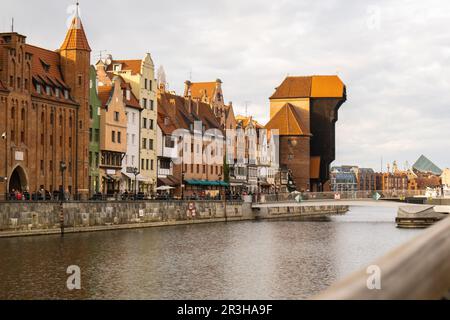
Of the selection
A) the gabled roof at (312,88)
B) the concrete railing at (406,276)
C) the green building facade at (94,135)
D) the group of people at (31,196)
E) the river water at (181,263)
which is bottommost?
the river water at (181,263)

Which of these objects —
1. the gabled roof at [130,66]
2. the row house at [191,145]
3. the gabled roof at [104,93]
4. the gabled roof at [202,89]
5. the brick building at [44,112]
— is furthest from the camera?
the gabled roof at [202,89]

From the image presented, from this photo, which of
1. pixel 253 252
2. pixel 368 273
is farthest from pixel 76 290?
pixel 368 273

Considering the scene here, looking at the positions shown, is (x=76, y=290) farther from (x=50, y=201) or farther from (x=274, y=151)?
(x=274, y=151)

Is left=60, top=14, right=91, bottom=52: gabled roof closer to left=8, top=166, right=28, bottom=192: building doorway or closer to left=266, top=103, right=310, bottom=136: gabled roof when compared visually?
left=8, top=166, right=28, bottom=192: building doorway

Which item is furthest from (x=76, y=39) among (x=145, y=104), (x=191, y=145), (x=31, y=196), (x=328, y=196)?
(x=328, y=196)

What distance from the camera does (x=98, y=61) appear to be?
3617 inches

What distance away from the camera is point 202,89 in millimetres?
127000

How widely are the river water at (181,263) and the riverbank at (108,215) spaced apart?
1793 mm

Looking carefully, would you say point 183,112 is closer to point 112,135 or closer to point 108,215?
point 112,135

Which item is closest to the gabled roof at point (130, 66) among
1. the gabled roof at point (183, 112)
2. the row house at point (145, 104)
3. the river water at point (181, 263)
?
the row house at point (145, 104)

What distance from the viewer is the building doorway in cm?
6412

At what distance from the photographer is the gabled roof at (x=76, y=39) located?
2862 inches

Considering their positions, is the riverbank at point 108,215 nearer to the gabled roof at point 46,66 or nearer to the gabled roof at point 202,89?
the gabled roof at point 46,66

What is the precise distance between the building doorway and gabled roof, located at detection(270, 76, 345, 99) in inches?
3634
